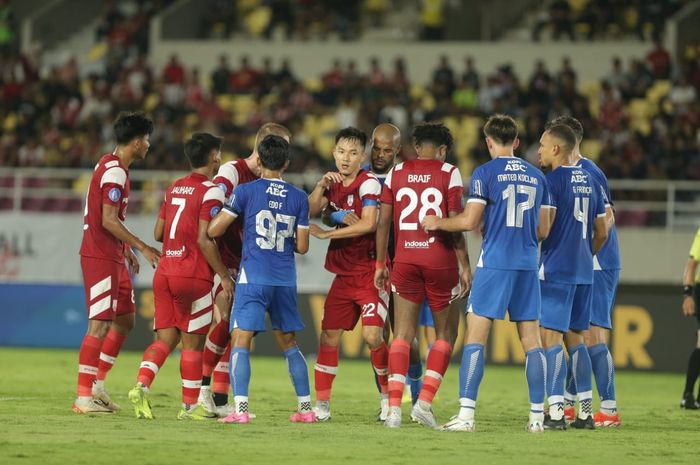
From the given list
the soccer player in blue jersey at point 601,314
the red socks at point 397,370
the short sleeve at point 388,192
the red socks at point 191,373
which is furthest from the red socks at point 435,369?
the red socks at point 191,373

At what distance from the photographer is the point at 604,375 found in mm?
11039

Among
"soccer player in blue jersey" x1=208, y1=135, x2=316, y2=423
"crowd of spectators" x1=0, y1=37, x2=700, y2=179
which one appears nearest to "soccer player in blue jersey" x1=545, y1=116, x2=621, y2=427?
"soccer player in blue jersey" x1=208, y1=135, x2=316, y2=423

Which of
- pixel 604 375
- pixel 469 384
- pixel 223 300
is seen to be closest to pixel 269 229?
pixel 223 300

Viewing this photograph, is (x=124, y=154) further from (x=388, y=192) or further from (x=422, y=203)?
(x=422, y=203)

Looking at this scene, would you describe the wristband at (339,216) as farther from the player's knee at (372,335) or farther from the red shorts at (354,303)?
the player's knee at (372,335)

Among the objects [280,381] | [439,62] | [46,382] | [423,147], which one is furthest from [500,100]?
[423,147]

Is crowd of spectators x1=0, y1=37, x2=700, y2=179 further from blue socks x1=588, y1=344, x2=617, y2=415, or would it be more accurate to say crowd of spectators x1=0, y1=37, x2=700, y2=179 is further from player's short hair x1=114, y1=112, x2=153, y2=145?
player's short hair x1=114, y1=112, x2=153, y2=145

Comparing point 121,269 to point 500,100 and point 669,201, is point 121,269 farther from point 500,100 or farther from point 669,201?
point 500,100

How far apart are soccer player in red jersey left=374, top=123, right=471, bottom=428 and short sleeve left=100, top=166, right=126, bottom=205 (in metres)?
2.34

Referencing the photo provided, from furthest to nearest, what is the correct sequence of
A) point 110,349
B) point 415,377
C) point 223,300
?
point 415,377, point 110,349, point 223,300

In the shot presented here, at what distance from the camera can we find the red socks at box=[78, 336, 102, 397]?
35.0 ft

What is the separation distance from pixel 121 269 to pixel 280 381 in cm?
513

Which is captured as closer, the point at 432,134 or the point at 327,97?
the point at 432,134

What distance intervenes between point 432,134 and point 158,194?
13129 millimetres
